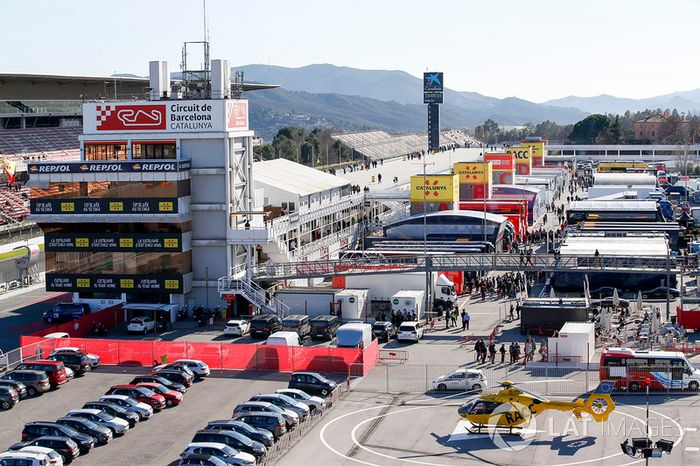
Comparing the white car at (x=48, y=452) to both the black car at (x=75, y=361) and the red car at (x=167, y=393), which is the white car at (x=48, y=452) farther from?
the black car at (x=75, y=361)

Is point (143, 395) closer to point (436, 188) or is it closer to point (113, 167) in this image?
point (113, 167)

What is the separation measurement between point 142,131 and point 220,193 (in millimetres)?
4757

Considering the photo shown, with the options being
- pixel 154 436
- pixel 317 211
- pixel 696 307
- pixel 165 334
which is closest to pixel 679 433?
pixel 154 436

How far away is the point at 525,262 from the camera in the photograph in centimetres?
5369

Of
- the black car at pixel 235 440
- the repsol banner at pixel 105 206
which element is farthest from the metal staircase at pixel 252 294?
the black car at pixel 235 440

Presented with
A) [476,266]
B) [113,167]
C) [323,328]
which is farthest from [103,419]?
[476,266]

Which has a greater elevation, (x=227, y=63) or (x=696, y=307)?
(x=227, y=63)

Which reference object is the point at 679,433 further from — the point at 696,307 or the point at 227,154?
the point at 227,154

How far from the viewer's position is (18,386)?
3806 centimetres

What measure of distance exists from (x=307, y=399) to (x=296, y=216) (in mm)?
26094

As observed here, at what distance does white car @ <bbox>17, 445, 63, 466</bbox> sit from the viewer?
29.6m

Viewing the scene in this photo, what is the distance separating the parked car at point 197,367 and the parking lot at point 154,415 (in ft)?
0.91

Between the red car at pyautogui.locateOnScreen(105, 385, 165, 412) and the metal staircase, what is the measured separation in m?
14.9

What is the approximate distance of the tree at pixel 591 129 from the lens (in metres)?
183
